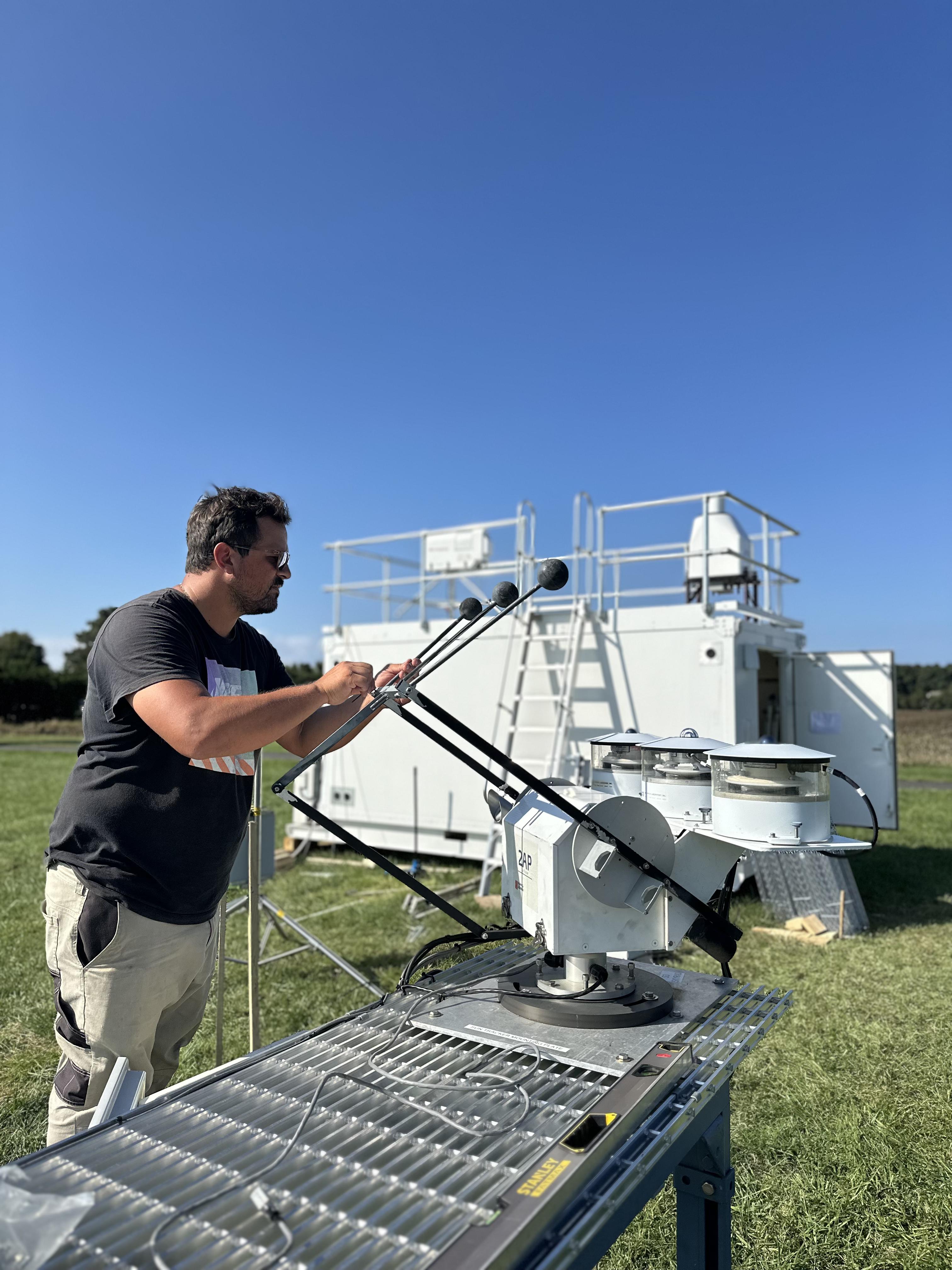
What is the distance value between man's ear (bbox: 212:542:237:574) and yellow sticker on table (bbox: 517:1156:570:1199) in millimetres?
1656

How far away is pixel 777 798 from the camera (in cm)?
190

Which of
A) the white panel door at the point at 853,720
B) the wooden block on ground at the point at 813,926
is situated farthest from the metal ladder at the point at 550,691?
the wooden block on ground at the point at 813,926

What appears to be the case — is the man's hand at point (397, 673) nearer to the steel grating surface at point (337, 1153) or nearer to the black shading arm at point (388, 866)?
the black shading arm at point (388, 866)

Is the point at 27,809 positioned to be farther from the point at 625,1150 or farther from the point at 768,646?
the point at 625,1150

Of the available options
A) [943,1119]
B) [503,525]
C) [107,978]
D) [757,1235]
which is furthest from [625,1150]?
[503,525]

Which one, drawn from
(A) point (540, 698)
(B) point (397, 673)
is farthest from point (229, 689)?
(A) point (540, 698)

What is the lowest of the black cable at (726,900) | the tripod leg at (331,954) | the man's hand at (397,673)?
the tripod leg at (331,954)

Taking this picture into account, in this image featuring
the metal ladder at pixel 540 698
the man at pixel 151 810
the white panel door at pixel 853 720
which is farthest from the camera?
the metal ladder at pixel 540 698

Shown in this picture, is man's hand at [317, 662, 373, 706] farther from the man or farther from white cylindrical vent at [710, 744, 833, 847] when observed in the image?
white cylindrical vent at [710, 744, 833, 847]

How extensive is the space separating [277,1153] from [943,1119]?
141 inches

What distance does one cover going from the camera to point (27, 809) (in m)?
13.8

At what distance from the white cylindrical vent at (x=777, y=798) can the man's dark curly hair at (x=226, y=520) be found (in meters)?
1.39

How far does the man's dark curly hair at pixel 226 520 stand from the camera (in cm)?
230

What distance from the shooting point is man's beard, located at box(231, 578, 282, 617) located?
2.38 meters
